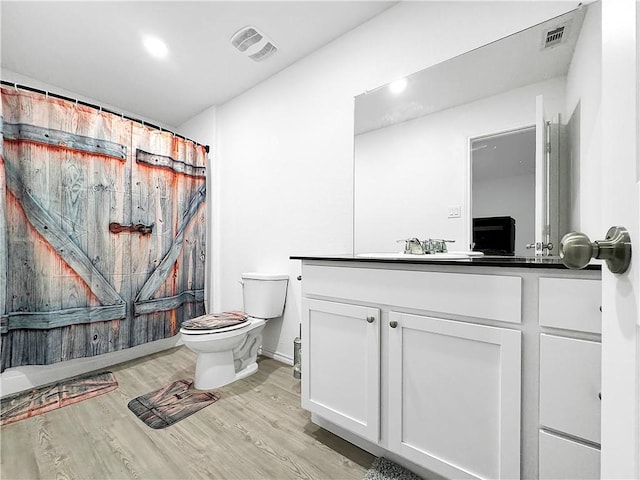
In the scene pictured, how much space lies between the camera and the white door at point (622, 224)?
0.33 meters

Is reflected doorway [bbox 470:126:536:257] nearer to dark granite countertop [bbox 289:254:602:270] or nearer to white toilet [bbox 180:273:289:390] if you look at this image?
dark granite countertop [bbox 289:254:602:270]

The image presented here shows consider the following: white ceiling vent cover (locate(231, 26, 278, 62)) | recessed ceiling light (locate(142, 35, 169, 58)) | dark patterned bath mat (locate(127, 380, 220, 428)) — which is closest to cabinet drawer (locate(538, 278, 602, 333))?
dark patterned bath mat (locate(127, 380, 220, 428))

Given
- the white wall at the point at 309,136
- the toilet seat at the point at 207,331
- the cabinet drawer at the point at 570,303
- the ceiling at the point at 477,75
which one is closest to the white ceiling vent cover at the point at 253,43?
the white wall at the point at 309,136

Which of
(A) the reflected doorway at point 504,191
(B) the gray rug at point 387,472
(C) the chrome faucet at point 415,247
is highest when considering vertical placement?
(A) the reflected doorway at point 504,191

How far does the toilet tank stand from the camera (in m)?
2.22

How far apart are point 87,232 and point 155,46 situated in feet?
4.59

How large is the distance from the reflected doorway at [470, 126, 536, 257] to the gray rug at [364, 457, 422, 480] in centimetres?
103

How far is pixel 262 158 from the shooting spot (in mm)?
2482

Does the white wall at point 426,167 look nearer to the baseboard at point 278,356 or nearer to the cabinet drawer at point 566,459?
the cabinet drawer at point 566,459

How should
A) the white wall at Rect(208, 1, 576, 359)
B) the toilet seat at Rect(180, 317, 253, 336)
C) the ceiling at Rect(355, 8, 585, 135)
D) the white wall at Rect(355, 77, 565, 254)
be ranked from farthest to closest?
the toilet seat at Rect(180, 317, 253, 336) < the white wall at Rect(208, 1, 576, 359) < the white wall at Rect(355, 77, 565, 254) < the ceiling at Rect(355, 8, 585, 135)

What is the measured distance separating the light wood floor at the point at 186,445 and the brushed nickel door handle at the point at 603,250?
4.18 feet

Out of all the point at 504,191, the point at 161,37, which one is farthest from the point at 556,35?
the point at 161,37

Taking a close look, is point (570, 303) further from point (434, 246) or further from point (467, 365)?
point (434, 246)

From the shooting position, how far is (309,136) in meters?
2.15
